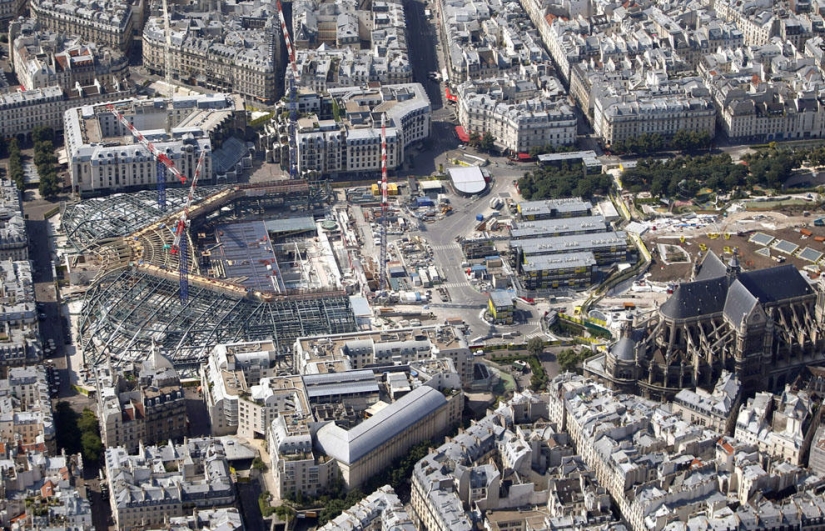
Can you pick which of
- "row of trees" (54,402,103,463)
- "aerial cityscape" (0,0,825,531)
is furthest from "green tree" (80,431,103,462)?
"aerial cityscape" (0,0,825,531)

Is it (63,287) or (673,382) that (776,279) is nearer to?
(673,382)

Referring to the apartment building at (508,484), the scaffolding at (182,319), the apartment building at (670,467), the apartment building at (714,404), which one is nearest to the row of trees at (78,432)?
the scaffolding at (182,319)

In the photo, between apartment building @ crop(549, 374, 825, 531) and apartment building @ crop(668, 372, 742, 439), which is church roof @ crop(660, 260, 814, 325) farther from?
apartment building @ crop(549, 374, 825, 531)

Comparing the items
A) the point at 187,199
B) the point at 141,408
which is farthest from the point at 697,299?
the point at 187,199

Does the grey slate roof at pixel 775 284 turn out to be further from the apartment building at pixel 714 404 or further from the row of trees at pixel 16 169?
the row of trees at pixel 16 169

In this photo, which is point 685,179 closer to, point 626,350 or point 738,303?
point 738,303

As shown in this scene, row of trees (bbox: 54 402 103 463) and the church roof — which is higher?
the church roof

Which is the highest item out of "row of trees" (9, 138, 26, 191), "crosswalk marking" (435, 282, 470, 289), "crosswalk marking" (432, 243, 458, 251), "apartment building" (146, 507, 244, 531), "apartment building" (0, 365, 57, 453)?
"row of trees" (9, 138, 26, 191)
